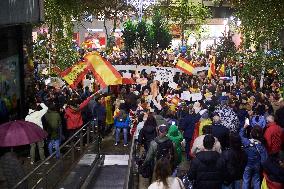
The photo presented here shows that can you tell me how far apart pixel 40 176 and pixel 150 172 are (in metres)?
2.22

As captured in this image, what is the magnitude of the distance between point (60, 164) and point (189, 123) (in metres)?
4.24

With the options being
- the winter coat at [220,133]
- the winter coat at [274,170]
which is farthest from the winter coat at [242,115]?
the winter coat at [274,170]

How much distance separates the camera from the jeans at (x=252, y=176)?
10.9 m

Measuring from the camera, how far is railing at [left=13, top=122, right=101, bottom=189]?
982 centimetres

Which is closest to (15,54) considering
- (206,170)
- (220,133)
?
(220,133)

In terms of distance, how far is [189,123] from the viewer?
15.0m

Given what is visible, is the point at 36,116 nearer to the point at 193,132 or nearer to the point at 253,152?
the point at 193,132

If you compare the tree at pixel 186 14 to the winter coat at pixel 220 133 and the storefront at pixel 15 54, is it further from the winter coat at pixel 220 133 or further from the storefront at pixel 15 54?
the winter coat at pixel 220 133

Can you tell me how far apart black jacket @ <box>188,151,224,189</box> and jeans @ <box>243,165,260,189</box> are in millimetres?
1779

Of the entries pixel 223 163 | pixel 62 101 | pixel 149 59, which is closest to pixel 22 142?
pixel 223 163

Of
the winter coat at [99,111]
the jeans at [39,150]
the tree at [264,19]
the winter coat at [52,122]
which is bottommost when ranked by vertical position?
the jeans at [39,150]

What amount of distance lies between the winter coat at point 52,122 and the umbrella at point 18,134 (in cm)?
428

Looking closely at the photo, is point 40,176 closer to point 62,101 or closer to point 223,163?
point 223,163

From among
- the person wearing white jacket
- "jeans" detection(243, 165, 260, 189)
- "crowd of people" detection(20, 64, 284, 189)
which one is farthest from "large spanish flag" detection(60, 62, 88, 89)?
"jeans" detection(243, 165, 260, 189)
